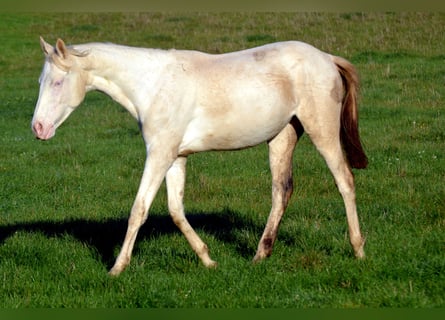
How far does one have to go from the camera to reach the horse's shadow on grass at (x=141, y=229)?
845cm

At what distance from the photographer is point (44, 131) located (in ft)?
22.5

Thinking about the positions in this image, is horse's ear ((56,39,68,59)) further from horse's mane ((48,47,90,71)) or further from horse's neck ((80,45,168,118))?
horse's neck ((80,45,168,118))

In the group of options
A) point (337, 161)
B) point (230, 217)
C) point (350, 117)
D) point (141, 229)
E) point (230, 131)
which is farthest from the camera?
point (230, 217)

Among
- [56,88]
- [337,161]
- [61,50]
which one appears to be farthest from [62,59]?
[337,161]

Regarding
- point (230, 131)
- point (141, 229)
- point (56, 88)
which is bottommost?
point (141, 229)

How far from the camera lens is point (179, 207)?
7520 mm

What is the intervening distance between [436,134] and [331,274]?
7596 mm

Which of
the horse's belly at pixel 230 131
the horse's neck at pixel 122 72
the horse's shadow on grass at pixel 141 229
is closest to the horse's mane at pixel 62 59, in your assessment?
the horse's neck at pixel 122 72

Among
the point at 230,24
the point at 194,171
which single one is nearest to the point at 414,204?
the point at 194,171

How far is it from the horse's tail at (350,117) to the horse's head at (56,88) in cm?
252

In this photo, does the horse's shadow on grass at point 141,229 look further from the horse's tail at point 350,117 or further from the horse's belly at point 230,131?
the horse's tail at point 350,117

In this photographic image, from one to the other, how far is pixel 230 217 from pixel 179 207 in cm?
215

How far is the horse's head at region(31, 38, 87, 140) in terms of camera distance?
6.88 metres

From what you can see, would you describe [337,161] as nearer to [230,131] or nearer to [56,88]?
[230,131]
